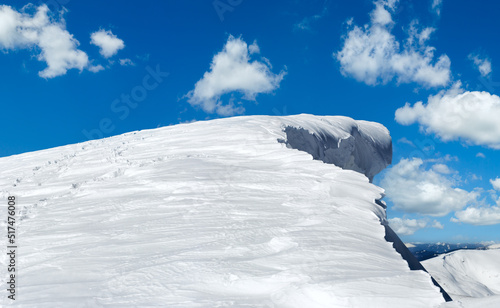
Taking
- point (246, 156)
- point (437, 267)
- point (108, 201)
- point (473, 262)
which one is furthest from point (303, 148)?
point (473, 262)

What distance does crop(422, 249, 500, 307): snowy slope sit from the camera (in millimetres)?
16744

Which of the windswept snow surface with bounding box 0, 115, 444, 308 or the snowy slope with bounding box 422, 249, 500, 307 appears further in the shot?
the snowy slope with bounding box 422, 249, 500, 307

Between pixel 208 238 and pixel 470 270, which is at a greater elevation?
pixel 470 270

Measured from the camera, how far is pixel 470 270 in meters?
20.1

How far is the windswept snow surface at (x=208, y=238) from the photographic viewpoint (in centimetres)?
236

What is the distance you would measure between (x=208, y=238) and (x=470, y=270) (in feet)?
70.3

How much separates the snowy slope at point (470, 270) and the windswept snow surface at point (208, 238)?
14.2 meters

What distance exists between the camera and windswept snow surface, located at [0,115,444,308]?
2361 millimetres

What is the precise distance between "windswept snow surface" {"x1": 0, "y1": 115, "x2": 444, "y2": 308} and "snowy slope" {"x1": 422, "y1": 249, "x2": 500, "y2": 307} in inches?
561

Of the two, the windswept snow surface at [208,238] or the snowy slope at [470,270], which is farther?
the snowy slope at [470,270]

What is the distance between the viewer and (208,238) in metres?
3.23

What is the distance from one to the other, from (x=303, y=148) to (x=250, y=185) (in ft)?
21.9

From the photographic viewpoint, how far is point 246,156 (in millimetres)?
6773

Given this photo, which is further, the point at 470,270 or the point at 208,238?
the point at 470,270
